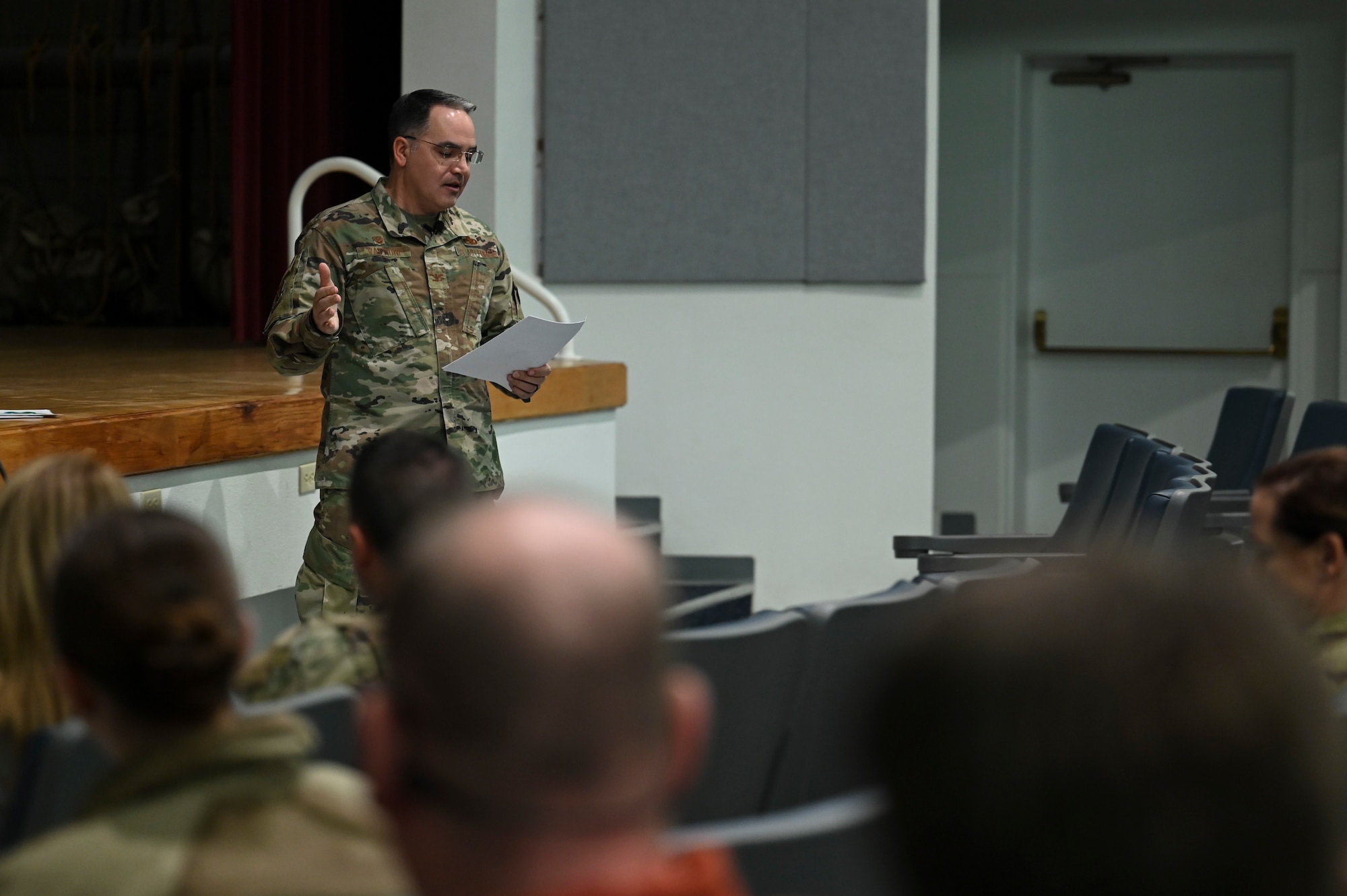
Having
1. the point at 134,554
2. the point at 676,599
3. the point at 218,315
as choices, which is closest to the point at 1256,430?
the point at 676,599

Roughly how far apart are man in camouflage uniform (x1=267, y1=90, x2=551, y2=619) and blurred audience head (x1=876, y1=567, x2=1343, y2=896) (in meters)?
2.55

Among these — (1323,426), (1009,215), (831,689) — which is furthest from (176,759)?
(1009,215)

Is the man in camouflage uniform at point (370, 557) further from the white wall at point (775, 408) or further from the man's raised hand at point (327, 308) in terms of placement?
the white wall at point (775, 408)

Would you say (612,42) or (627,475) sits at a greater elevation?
(612,42)

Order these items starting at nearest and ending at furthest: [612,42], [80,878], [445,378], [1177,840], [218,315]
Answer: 1. [1177,840]
2. [80,878]
3. [445,378]
4. [612,42]
5. [218,315]

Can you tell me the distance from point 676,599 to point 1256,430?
205 centimetres

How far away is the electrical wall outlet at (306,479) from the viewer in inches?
157

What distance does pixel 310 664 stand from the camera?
175cm

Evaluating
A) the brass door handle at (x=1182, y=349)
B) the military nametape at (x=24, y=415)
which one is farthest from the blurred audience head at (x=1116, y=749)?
the brass door handle at (x=1182, y=349)

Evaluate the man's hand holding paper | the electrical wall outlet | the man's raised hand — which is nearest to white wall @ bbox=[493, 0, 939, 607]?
the electrical wall outlet

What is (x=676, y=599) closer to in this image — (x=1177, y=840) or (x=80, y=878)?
(x=80, y=878)

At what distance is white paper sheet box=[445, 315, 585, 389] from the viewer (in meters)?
3.04

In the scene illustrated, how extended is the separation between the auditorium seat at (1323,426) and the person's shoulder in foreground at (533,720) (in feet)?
14.5

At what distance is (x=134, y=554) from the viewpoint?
122 centimetres
